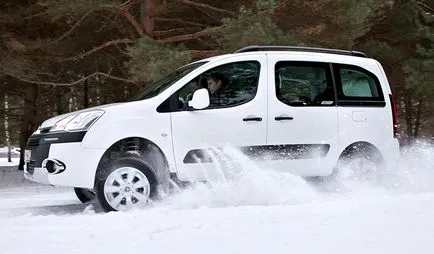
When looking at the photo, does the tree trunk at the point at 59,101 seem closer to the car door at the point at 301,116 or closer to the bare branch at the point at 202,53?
the bare branch at the point at 202,53

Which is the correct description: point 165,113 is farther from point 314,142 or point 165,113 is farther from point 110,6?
point 110,6

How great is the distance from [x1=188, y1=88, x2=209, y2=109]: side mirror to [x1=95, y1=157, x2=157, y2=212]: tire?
908 millimetres

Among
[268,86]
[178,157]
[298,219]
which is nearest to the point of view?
[298,219]

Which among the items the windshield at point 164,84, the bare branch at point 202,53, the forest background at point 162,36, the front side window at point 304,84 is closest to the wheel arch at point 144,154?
the windshield at point 164,84

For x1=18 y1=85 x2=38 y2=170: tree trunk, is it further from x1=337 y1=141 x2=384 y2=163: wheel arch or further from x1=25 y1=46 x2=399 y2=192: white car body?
x1=337 y1=141 x2=384 y2=163: wheel arch

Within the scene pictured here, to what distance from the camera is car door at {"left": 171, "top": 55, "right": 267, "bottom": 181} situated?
634cm

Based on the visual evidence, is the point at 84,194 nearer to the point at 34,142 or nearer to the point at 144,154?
the point at 34,142

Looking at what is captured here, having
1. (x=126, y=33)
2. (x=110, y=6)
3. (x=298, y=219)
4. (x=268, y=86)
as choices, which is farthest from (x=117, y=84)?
(x=298, y=219)

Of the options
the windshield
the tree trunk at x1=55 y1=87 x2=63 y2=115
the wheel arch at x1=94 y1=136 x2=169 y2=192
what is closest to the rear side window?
the windshield

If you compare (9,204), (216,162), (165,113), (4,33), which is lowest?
(9,204)

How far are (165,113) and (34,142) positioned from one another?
5.30 feet

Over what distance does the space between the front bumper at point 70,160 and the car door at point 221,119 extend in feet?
3.22

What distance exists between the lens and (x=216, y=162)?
6.36 metres

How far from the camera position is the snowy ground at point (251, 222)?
165 inches
